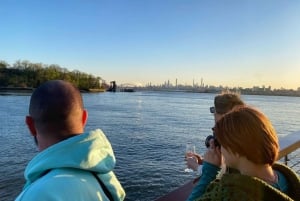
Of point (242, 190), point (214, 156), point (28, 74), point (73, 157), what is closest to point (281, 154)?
point (214, 156)

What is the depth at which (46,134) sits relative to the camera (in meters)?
1.57

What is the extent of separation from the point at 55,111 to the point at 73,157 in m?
0.23

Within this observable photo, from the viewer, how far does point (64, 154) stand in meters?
1.46

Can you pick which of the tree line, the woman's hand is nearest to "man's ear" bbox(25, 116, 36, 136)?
the woman's hand

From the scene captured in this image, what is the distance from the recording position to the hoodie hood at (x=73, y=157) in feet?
4.71

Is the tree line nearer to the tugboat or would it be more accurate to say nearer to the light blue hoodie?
the tugboat

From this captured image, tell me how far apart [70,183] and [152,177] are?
12.4m

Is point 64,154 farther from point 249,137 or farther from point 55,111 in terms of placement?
point 249,137

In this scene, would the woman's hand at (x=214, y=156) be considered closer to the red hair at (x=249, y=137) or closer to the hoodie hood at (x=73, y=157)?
the red hair at (x=249, y=137)

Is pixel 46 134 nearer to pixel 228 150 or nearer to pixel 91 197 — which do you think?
pixel 91 197

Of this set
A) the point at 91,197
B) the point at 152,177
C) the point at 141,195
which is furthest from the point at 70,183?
the point at 152,177

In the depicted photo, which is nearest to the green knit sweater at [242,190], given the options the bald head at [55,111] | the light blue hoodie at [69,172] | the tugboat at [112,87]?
the light blue hoodie at [69,172]

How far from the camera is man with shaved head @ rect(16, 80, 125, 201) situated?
1378 mm

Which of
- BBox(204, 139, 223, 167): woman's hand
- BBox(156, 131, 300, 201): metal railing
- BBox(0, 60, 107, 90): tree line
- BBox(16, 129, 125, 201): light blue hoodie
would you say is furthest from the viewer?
BBox(0, 60, 107, 90): tree line
